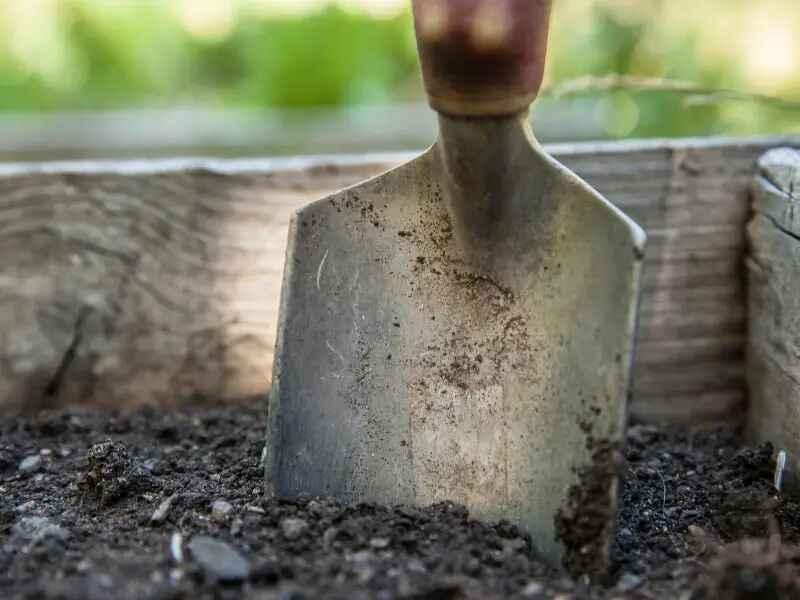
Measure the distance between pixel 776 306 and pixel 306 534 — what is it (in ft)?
2.55

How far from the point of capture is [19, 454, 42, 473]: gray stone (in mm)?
1531

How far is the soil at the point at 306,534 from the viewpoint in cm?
114

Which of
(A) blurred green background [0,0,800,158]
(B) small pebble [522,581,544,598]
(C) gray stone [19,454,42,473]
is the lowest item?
(C) gray stone [19,454,42,473]

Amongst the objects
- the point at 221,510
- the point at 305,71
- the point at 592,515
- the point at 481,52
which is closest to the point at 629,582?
the point at 592,515

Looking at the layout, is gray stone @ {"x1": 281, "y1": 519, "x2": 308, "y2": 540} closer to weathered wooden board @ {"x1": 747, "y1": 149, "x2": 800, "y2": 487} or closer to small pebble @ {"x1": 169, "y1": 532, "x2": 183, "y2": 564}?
small pebble @ {"x1": 169, "y1": 532, "x2": 183, "y2": 564}

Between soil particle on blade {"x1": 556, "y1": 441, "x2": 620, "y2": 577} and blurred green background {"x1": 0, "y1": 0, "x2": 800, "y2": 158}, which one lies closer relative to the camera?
soil particle on blade {"x1": 556, "y1": 441, "x2": 620, "y2": 577}

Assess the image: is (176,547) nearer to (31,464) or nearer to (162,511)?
(162,511)

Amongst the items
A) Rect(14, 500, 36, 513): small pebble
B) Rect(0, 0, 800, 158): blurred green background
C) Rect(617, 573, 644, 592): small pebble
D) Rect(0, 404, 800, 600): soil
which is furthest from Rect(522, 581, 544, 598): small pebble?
Rect(0, 0, 800, 158): blurred green background

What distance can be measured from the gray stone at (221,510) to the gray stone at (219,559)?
81 mm

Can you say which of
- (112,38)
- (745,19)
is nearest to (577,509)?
(745,19)

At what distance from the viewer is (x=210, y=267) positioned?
179 centimetres

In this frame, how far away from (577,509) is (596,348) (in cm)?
18

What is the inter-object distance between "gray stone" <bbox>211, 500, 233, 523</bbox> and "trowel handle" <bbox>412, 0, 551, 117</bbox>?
1.76 feet

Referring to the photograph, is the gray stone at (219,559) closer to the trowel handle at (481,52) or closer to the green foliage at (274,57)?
the trowel handle at (481,52)
